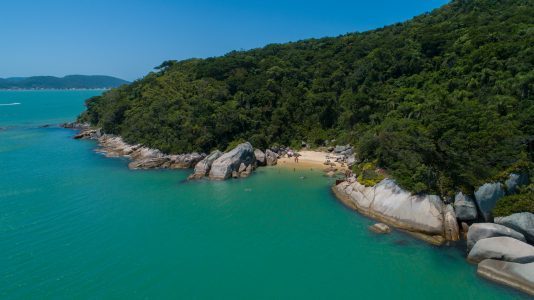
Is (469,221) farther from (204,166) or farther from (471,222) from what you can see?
(204,166)

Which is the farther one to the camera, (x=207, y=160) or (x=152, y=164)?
(x=152, y=164)

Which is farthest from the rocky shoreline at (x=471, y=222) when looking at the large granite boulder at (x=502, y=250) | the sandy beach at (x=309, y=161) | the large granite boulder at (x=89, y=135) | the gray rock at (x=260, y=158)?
the large granite boulder at (x=89, y=135)

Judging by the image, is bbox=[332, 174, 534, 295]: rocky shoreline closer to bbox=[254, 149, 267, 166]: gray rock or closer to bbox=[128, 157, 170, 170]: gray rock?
bbox=[254, 149, 267, 166]: gray rock

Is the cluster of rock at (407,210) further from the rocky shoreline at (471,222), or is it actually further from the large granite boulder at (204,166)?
the large granite boulder at (204,166)

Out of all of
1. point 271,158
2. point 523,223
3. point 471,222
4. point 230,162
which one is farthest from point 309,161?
point 523,223

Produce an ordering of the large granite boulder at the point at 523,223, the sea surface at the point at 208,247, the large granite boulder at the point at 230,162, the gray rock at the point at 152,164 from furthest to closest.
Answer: the gray rock at the point at 152,164
the large granite boulder at the point at 230,162
the large granite boulder at the point at 523,223
the sea surface at the point at 208,247
